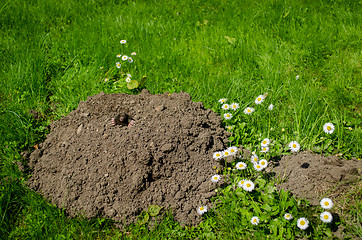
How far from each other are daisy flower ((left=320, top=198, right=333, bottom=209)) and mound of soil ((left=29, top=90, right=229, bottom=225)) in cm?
87

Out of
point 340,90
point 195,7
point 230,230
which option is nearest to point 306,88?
point 340,90

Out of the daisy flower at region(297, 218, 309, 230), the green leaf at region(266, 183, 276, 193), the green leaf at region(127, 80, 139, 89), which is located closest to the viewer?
the daisy flower at region(297, 218, 309, 230)

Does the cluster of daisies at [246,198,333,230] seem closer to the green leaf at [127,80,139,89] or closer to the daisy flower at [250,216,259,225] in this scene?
the daisy flower at [250,216,259,225]

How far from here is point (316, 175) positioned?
2.51 metres

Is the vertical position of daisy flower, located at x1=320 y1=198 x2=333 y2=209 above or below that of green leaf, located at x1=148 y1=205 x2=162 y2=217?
above

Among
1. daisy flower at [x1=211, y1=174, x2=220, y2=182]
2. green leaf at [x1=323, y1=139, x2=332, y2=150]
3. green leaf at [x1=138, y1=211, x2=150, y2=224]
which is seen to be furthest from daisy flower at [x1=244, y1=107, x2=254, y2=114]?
green leaf at [x1=138, y1=211, x2=150, y2=224]

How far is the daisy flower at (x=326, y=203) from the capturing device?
2.18m

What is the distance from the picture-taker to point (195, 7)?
5406 mm

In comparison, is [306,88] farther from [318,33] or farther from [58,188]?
[58,188]

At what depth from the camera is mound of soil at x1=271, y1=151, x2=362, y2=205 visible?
2.42 m

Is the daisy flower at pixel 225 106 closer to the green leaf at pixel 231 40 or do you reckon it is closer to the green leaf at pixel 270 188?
the green leaf at pixel 270 188

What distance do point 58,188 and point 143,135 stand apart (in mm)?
911

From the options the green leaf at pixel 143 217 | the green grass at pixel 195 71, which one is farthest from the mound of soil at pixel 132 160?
the green grass at pixel 195 71

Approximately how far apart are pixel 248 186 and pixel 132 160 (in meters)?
1.03
